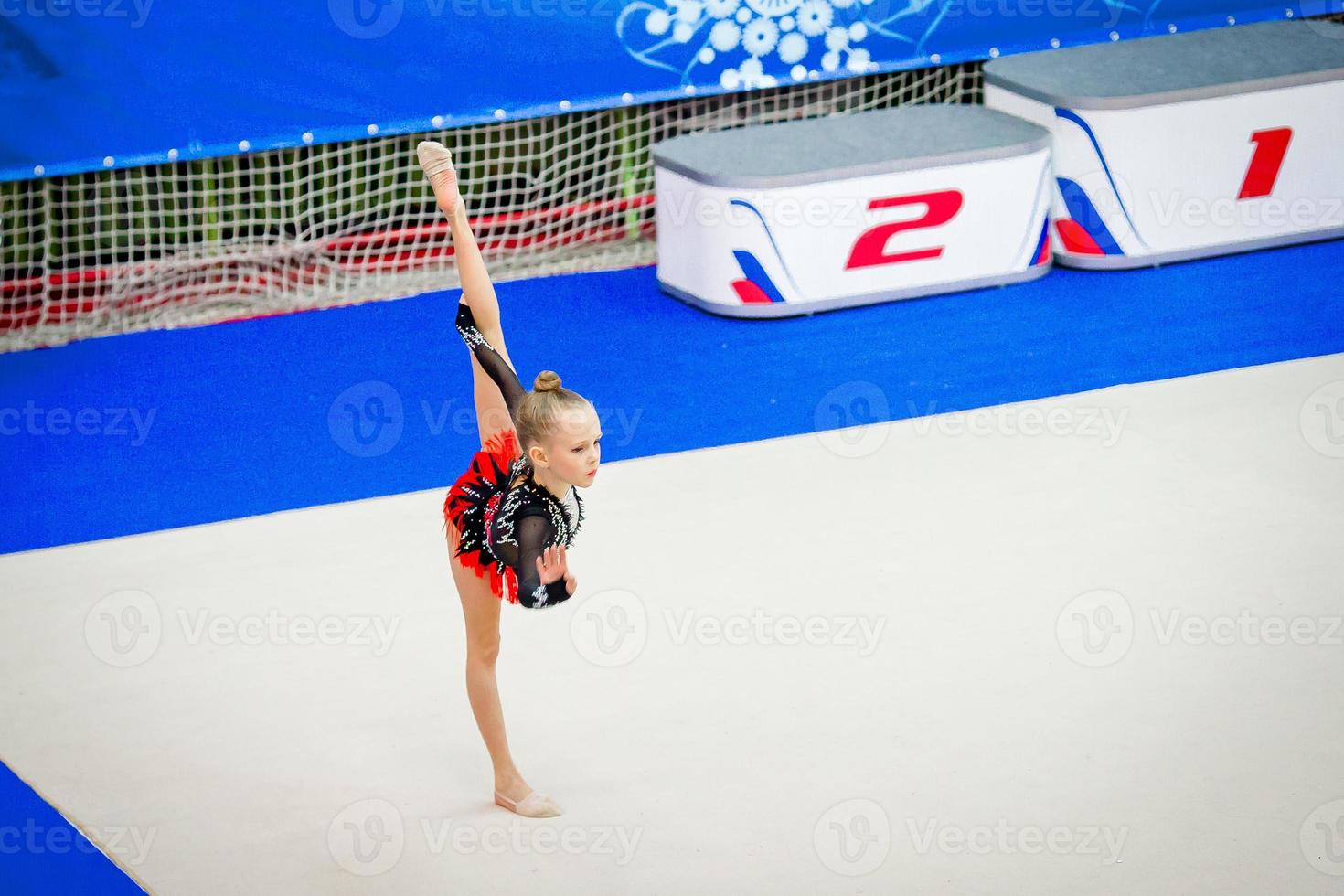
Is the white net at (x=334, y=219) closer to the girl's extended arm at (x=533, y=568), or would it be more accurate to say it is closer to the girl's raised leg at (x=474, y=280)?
the girl's raised leg at (x=474, y=280)

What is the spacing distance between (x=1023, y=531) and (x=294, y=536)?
2310mm

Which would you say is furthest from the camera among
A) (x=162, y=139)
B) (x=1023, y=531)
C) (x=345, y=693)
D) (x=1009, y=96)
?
(x=1009, y=96)

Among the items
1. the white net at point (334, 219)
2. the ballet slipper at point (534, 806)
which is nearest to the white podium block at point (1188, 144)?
the white net at point (334, 219)

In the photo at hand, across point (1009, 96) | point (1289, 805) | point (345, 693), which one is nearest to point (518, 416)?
point (345, 693)

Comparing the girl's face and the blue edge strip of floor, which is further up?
the girl's face

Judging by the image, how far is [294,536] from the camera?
5.25m

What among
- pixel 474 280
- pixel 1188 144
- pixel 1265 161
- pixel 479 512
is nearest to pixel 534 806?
pixel 479 512

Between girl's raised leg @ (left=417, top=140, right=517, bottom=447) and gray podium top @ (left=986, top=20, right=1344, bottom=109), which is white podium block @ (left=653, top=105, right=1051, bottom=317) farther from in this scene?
girl's raised leg @ (left=417, top=140, right=517, bottom=447)

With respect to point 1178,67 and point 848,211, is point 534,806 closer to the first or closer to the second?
point 848,211

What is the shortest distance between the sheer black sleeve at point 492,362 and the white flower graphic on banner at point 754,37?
13.2 feet

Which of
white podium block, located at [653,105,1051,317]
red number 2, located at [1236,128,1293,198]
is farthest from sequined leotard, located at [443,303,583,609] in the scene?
red number 2, located at [1236,128,1293,198]

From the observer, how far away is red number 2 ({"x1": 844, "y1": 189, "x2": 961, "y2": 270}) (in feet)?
22.6

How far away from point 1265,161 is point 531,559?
17.0 ft

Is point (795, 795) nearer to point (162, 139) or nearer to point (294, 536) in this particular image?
point (294, 536)
